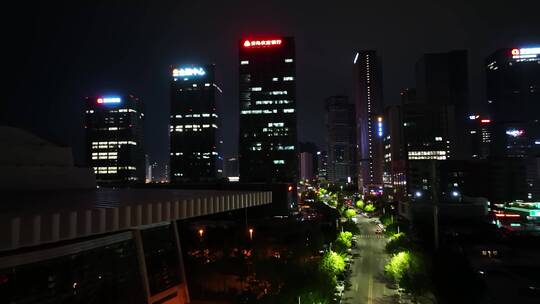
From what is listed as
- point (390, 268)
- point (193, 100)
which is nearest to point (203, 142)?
point (193, 100)

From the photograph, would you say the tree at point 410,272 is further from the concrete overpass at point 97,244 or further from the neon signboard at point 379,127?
the neon signboard at point 379,127

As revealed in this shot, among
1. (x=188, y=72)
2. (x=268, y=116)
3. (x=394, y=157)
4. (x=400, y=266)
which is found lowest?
(x=400, y=266)

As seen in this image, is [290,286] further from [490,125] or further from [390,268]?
[490,125]

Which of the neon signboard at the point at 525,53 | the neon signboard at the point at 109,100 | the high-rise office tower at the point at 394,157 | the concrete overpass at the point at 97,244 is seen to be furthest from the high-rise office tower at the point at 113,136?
the neon signboard at the point at 525,53

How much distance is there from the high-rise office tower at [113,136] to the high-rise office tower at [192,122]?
15.4 metres

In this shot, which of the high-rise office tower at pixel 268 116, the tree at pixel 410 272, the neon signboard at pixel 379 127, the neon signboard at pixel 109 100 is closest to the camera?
the tree at pixel 410 272

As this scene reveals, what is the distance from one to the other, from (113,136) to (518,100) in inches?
7408

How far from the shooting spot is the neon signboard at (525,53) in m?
180

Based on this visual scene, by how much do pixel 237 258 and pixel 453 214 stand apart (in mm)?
53128

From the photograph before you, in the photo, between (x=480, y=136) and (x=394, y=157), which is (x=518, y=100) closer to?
(x=480, y=136)

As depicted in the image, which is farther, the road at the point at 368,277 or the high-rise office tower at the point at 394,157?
the high-rise office tower at the point at 394,157

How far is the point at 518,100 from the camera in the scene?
643 feet

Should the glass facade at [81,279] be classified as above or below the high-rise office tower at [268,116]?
below

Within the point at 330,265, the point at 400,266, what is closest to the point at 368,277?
the point at 400,266
